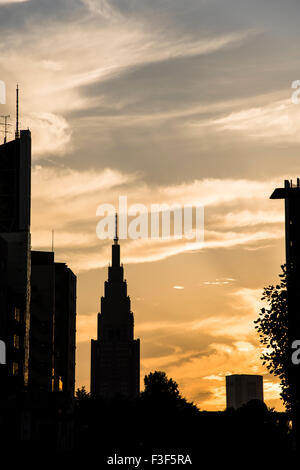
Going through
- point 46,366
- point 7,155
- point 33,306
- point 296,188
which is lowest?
point 46,366

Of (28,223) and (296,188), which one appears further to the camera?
(28,223)

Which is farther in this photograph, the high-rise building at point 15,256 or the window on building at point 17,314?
the window on building at point 17,314

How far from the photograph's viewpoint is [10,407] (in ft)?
400

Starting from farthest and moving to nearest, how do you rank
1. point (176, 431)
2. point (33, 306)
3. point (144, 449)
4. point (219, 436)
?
point (33, 306)
point (176, 431)
point (219, 436)
point (144, 449)

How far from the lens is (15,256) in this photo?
14875cm

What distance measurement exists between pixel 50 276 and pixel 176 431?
6110 centimetres

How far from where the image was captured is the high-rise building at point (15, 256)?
13912 centimetres

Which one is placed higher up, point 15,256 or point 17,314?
point 15,256

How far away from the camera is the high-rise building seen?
13912 centimetres

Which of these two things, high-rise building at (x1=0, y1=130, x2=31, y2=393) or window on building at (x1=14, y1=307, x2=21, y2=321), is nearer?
high-rise building at (x1=0, y1=130, x2=31, y2=393)

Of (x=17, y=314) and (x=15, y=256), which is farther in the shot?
(x=15, y=256)
